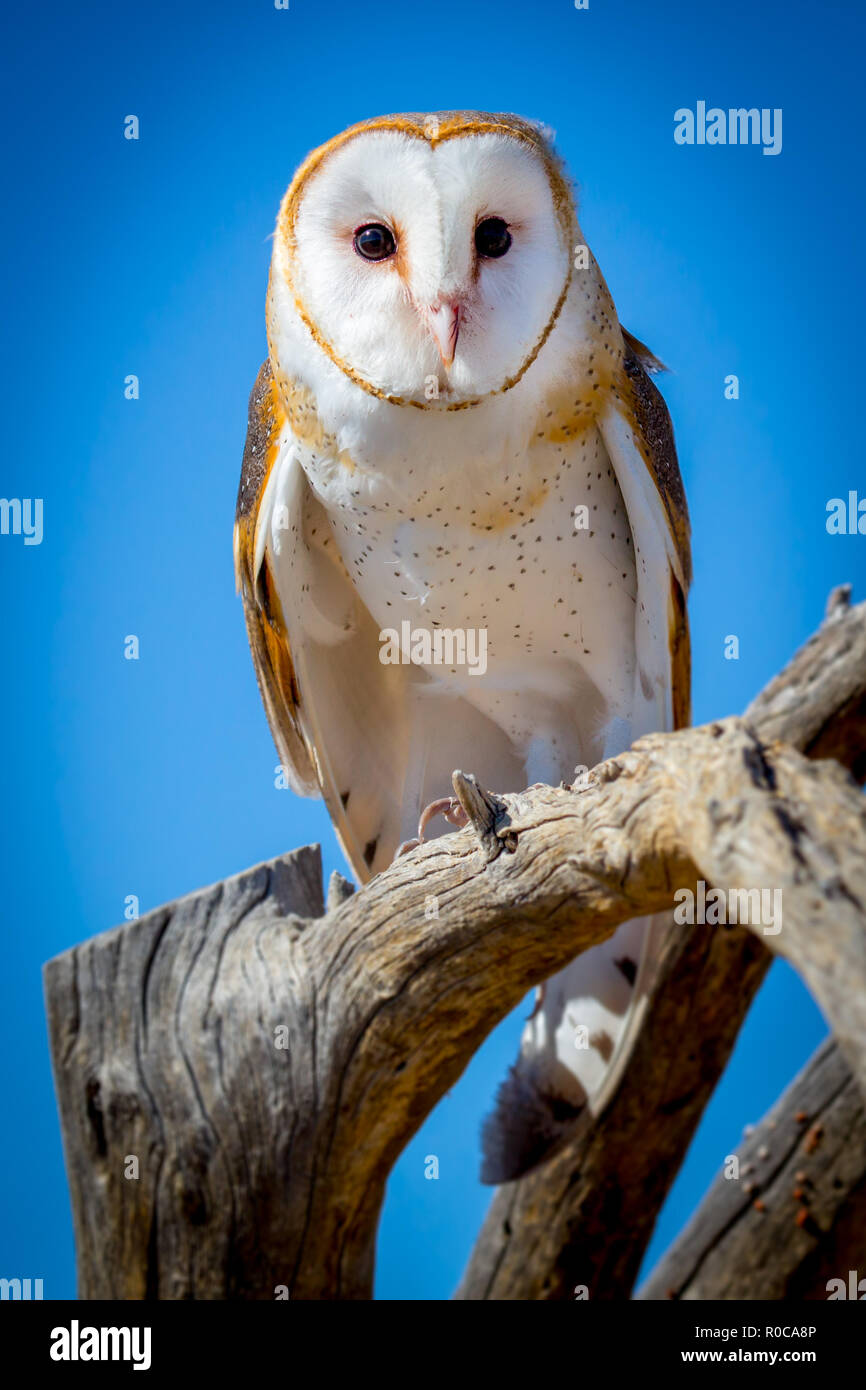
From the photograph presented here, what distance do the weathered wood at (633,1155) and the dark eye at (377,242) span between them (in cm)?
115

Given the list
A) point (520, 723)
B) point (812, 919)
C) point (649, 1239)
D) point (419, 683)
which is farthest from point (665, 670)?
point (812, 919)

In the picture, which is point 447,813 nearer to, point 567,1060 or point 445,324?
point 567,1060

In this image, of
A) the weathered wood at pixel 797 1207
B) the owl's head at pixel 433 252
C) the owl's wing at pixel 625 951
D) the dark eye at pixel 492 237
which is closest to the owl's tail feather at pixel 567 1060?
the owl's wing at pixel 625 951

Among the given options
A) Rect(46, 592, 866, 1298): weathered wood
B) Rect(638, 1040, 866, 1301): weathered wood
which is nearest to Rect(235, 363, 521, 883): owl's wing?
Rect(46, 592, 866, 1298): weathered wood

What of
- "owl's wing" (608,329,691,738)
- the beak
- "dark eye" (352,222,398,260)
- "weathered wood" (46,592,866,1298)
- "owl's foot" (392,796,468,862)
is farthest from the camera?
"owl's foot" (392,796,468,862)

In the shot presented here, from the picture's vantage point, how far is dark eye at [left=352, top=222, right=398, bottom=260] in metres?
1.84

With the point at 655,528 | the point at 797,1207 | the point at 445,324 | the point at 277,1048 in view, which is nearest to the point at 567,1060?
the point at 797,1207

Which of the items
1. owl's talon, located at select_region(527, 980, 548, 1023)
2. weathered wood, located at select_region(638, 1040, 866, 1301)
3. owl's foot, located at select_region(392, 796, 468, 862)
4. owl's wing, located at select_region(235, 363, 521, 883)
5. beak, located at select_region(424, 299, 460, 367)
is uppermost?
beak, located at select_region(424, 299, 460, 367)

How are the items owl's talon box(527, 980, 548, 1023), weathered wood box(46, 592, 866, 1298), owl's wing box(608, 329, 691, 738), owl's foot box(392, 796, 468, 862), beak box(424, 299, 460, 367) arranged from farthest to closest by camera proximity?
1. owl's talon box(527, 980, 548, 1023)
2. owl's foot box(392, 796, 468, 862)
3. owl's wing box(608, 329, 691, 738)
4. beak box(424, 299, 460, 367)
5. weathered wood box(46, 592, 866, 1298)

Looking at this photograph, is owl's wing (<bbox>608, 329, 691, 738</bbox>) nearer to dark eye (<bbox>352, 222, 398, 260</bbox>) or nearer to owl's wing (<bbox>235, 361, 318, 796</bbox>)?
dark eye (<bbox>352, 222, 398, 260</bbox>)

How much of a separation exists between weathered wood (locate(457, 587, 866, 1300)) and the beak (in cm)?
98

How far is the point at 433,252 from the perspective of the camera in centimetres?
175

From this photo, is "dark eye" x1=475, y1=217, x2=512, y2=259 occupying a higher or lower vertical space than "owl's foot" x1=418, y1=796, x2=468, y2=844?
higher
